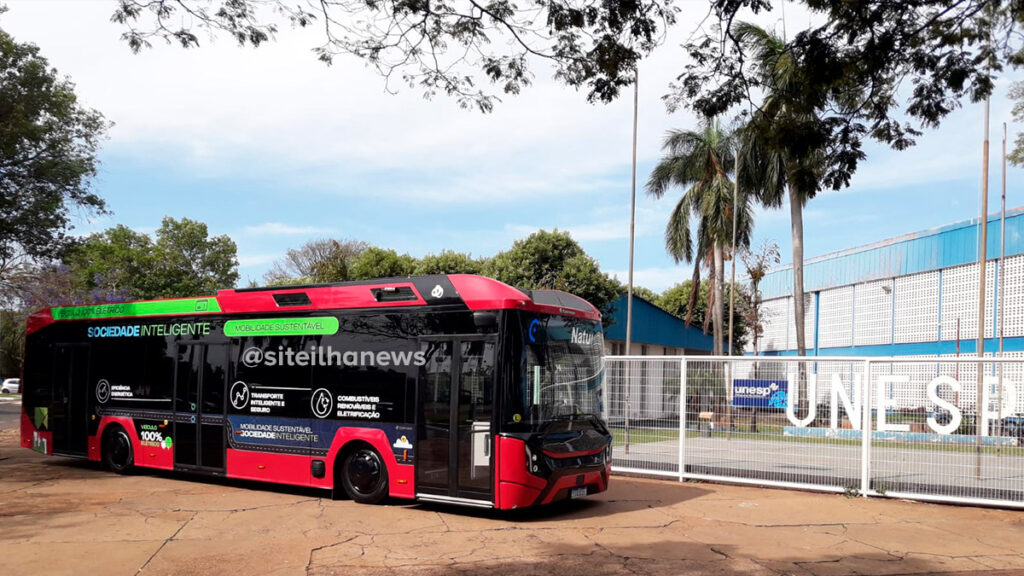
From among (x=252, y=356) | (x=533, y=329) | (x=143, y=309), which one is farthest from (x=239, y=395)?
(x=533, y=329)

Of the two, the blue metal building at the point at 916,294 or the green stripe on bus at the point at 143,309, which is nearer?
the green stripe on bus at the point at 143,309

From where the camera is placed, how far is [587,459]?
431 inches

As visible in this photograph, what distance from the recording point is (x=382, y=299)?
38.2 ft

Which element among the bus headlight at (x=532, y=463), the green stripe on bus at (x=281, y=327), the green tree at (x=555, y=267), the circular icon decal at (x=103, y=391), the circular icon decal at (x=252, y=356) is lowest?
the bus headlight at (x=532, y=463)

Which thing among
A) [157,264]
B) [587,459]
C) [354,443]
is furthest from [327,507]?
[157,264]

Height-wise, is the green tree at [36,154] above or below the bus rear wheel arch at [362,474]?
above

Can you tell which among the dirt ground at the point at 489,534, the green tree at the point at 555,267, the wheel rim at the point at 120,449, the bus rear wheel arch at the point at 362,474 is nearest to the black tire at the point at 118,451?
the wheel rim at the point at 120,449

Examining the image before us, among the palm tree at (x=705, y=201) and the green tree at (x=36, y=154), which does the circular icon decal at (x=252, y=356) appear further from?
the palm tree at (x=705, y=201)

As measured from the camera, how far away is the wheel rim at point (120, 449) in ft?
47.5

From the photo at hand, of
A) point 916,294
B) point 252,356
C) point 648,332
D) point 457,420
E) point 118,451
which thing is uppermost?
point 916,294

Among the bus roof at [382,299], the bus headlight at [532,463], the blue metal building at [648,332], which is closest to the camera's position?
the bus headlight at [532,463]

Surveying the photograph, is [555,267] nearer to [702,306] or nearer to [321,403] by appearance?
[321,403]

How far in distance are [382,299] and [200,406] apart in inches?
154

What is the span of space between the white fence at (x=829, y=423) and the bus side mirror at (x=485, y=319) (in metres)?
2.69
